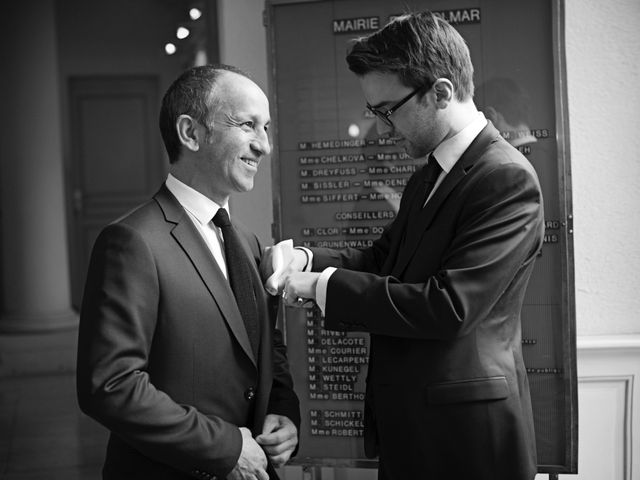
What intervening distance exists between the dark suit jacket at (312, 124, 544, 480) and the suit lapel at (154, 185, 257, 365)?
0.22 m

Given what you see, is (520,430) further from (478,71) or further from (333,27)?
(333,27)

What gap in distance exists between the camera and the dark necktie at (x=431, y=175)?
1.95 metres

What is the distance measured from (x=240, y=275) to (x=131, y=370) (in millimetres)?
401

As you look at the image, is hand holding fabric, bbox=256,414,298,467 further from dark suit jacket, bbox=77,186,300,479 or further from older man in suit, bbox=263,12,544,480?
older man in suit, bbox=263,12,544,480

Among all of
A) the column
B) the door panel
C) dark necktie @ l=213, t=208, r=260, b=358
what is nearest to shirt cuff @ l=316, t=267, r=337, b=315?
dark necktie @ l=213, t=208, r=260, b=358

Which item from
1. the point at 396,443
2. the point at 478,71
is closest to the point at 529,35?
the point at 478,71

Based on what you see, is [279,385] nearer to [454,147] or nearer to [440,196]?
[440,196]

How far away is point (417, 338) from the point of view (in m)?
1.81

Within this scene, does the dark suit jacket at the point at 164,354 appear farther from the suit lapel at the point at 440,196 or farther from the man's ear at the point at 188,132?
the suit lapel at the point at 440,196

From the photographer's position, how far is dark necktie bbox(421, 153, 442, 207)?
6.38 ft

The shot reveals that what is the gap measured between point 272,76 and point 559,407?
1.53m

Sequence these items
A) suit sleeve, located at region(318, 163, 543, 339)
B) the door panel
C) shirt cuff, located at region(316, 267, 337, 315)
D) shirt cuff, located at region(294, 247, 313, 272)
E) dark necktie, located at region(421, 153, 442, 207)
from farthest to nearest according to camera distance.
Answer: the door panel
shirt cuff, located at region(294, 247, 313, 272)
dark necktie, located at region(421, 153, 442, 207)
shirt cuff, located at region(316, 267, 337, 315)
suit sleeve, located at region(318, 163, 543, 339)

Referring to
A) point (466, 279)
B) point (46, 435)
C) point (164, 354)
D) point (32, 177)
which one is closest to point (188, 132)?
point (164, 354)

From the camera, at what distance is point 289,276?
6.28 feet
